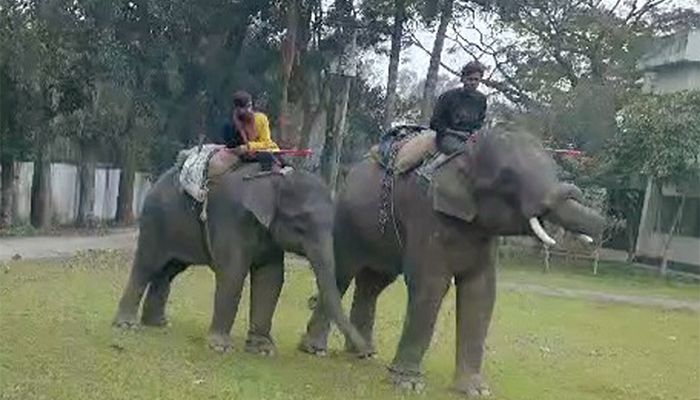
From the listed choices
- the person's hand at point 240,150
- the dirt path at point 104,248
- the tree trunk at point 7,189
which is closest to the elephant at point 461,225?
the person's hand at point 240,150

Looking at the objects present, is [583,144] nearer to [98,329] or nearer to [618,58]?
[618,58]

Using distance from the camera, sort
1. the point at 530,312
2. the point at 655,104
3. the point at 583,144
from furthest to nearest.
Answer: the point at 583,144, the point at 655,104, the point at 530,312

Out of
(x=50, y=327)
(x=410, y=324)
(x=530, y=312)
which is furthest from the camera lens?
(x=530, y=312)

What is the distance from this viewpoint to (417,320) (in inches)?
346

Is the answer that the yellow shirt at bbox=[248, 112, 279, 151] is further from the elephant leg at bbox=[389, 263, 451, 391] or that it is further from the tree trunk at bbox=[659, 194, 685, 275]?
the tree trunk at bbox=[659, 194, 685, 275]

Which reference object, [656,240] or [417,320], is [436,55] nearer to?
[656,240]

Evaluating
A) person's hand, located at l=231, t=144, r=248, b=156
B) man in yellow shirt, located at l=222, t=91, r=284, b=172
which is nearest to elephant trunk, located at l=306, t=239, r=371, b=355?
man in yellow shirt, located at l=222, t=91, r=284, b=172

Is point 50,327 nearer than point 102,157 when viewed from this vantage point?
Yes

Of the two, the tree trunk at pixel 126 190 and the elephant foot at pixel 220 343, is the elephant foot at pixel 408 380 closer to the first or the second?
the elephant foot at pixel 220 343

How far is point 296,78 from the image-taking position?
28000 mm

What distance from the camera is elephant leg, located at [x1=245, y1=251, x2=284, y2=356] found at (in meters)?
9.82

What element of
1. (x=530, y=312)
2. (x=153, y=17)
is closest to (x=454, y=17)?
(x=153, y=17)

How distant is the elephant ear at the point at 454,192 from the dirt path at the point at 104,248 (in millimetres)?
11544

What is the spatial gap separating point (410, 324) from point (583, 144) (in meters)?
20.3
